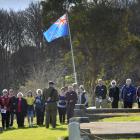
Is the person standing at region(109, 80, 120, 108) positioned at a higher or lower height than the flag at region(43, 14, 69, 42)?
lower

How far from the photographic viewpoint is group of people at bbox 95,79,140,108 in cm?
2673

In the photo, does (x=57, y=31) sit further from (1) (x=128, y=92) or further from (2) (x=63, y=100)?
(1) (x=128, y=92)

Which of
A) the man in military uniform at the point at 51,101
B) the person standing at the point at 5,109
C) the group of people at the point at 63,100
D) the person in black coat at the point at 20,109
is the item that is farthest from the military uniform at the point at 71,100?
the person standing at the point at 5,109

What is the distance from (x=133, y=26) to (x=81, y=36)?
31.9ft

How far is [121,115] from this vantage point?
2427cm

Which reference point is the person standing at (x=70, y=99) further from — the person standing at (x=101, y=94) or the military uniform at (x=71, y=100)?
the person standing at (x=101, y=94)

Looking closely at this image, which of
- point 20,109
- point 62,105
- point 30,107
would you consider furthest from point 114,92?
point 20,109

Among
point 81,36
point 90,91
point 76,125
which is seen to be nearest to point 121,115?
point 76,125

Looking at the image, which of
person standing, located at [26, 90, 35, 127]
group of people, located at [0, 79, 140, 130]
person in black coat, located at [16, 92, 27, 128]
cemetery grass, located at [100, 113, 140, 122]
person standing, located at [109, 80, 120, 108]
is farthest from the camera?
person standing, located at [26, 90, 35, 127]

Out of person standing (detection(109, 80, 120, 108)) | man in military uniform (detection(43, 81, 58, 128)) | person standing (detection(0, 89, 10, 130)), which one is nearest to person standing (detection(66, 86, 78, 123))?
person standing (detection(109, 80, 120, 108))

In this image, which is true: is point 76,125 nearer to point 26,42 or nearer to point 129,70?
point 129,70

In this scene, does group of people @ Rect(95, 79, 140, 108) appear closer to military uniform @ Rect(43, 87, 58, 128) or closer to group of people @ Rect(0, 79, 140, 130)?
group of people @ Rect(0, 79, 140, 130)

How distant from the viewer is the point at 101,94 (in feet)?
91.4

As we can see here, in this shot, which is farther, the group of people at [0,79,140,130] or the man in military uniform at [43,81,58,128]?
the group of people at [0,79,140,130]
